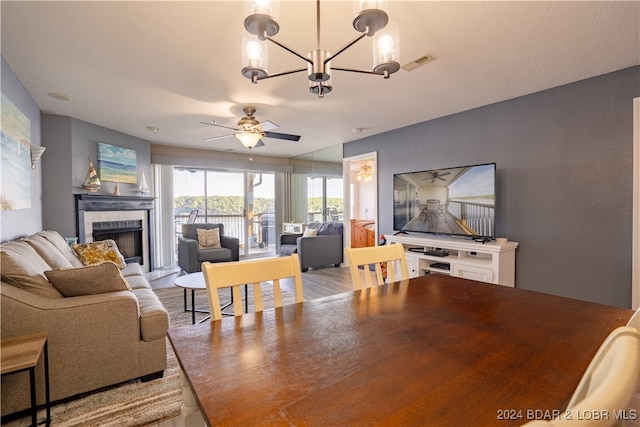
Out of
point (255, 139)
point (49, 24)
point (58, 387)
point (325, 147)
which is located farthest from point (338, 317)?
point (325, 147)

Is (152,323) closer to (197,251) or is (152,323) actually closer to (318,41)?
(318,41)

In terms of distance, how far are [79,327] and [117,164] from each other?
377 cm

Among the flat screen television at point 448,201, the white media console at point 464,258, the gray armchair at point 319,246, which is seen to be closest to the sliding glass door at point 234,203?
the gray armchair at point 319,246

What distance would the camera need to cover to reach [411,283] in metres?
1.63

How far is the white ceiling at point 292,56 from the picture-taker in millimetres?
1811

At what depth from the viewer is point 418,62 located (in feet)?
8.02

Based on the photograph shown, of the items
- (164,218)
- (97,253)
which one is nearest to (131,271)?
(97,253)

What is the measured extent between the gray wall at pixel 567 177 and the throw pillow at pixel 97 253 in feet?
14.3

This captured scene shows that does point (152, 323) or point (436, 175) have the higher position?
point (436, 175)

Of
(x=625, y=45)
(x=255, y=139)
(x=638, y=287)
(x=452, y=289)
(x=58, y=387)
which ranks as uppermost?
(x=625, y=45)

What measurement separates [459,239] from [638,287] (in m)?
1.58

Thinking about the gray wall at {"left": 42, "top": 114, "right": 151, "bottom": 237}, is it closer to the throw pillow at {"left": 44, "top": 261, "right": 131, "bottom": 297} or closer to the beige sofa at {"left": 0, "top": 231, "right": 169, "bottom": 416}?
the beige sofa at {"left": 0, "top": 231, "right": 169, "bottom": 416}

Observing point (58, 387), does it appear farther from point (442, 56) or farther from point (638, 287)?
point (638, 287)

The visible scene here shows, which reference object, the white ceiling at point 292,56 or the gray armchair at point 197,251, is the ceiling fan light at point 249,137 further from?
the gray armchair at point 197,251
